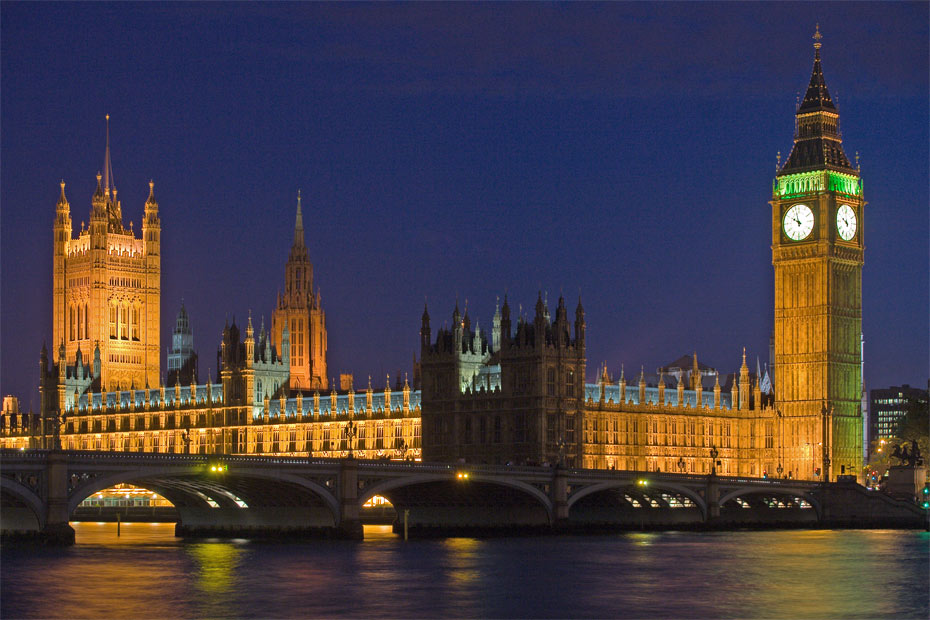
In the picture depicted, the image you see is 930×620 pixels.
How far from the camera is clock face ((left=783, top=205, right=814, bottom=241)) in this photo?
14550 cm

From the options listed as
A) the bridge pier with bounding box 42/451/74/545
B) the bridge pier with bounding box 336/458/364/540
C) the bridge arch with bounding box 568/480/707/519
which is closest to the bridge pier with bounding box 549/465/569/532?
the bridge arch with bounding box 568/480/707/519

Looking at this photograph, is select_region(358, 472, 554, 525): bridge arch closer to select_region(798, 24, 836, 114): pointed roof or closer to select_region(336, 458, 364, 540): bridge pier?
select_region(336, 458, 364, 540): bridge pier

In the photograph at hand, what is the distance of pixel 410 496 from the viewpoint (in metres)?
114

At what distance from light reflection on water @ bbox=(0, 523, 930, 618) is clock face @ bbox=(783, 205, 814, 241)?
46.0m

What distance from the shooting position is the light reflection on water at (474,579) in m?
64.4

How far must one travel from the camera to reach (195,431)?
169375mm

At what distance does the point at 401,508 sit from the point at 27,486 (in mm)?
33237

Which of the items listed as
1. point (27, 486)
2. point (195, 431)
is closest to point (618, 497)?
point (27, 486)

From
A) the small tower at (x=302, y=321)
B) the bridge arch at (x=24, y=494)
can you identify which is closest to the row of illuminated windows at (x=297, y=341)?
the small tower at (x=302, y=321)

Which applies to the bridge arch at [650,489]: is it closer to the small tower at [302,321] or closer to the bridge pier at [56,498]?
the bridge pier at [56,498]

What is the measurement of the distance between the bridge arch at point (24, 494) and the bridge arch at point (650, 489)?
3367 cm

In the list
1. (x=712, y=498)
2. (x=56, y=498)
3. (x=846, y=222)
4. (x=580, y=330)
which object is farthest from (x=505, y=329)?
(x=56, y=498)

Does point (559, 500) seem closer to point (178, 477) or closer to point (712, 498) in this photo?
point (712, 498)

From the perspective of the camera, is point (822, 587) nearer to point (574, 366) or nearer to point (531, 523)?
point (531, 523)
